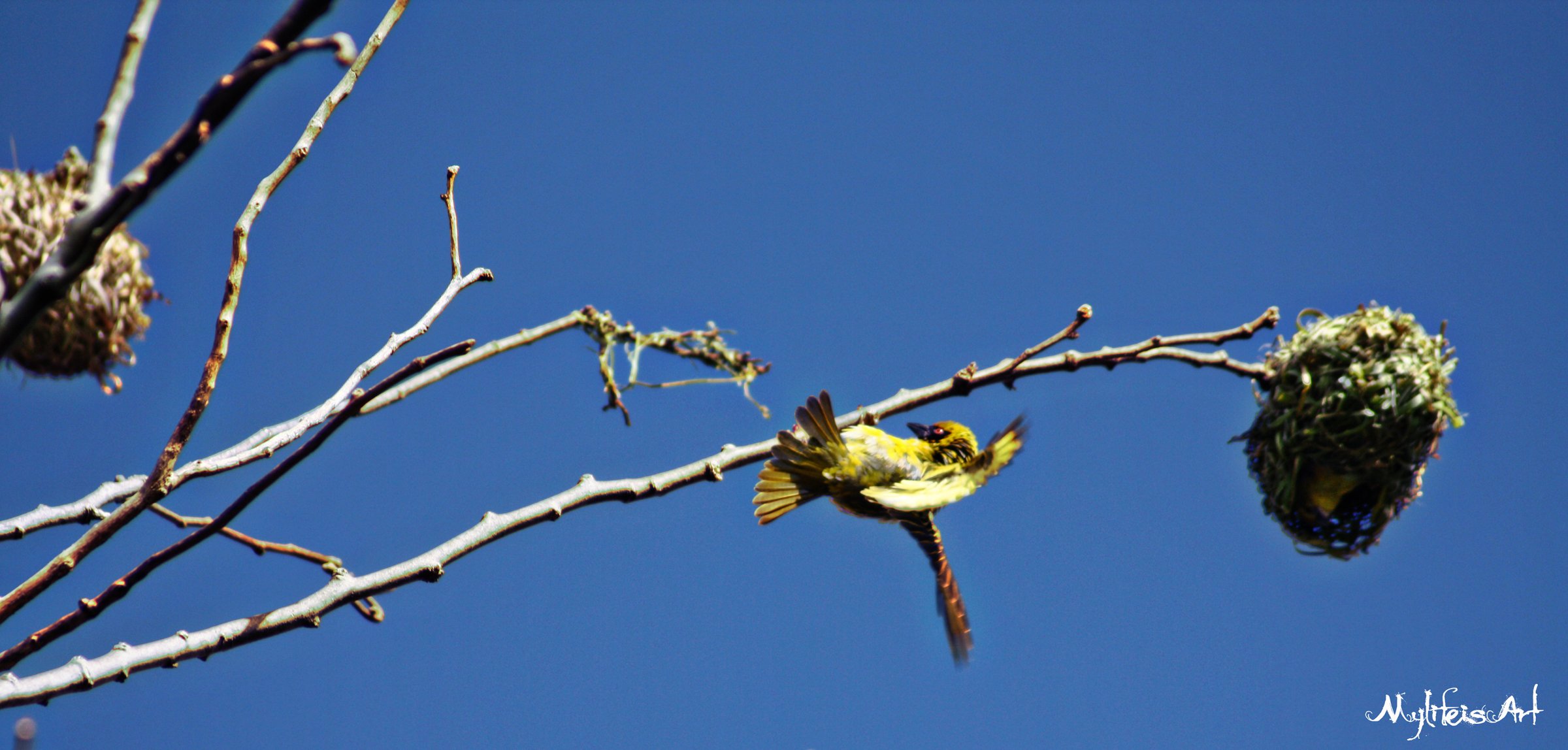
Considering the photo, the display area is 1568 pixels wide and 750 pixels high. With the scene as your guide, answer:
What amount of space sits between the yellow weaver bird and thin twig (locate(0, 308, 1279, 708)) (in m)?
0.46

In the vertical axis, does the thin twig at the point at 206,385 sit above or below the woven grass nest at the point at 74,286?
below

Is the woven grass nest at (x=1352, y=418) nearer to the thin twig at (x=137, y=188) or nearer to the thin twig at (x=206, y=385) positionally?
the thin twig at (x=206, y=385)

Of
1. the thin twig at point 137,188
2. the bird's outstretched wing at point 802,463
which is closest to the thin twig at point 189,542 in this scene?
the thin twig at point 137,188

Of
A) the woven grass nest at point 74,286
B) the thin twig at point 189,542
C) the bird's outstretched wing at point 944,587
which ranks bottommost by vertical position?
the thin twig at point 189,542

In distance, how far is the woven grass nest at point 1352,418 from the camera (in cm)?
228

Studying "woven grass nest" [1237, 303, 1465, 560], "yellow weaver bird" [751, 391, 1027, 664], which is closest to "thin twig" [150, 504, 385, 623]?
"yellow weaver bird" [751, 391, 1027, 664]

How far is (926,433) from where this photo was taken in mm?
2668

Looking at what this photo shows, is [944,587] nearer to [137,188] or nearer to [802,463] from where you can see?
[802,463]

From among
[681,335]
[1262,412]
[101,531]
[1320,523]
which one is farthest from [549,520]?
[1320,523]

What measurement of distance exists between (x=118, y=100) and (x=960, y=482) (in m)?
1.64

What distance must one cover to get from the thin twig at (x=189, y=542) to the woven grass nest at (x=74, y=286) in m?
1.73

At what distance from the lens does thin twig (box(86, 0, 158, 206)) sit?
2.33ft

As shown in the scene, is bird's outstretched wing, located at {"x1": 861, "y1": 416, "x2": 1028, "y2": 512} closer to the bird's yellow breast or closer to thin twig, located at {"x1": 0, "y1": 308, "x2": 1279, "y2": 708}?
the bird's yellow breast

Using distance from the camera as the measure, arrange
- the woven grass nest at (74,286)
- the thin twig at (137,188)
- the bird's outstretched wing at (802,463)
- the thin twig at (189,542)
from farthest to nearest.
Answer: the woven grass nest at (74,286) → the bird's outstretched wing at (802,463) → the thin twig at (189,542) → the thin twig at (137,188)
